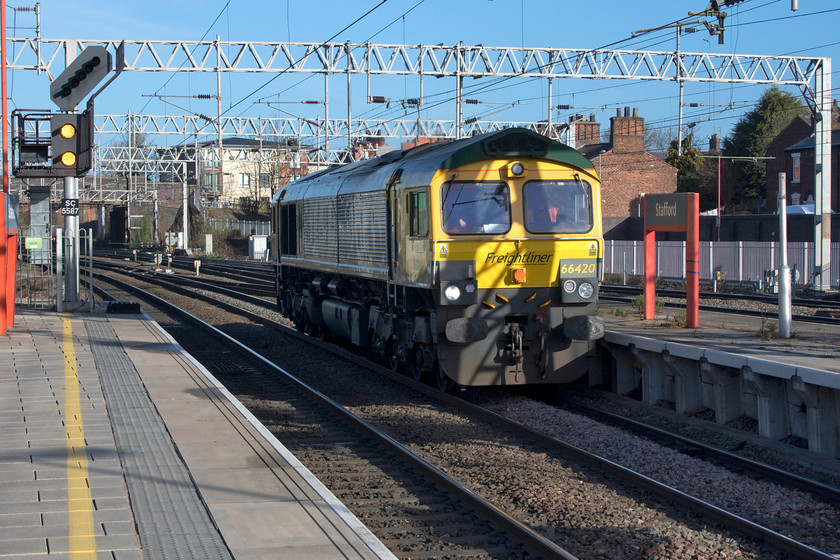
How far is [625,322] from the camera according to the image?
14617mm

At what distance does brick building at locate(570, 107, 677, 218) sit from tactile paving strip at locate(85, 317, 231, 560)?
166 ft

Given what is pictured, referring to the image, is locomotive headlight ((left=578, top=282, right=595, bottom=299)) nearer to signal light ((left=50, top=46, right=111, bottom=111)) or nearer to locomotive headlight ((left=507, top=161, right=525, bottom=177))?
locomotive headlight ((left=507, top=161, right=525, bottom=177))

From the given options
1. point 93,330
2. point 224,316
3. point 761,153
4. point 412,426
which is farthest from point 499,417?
point 761,153

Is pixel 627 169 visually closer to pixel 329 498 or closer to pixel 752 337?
pixel 752 337

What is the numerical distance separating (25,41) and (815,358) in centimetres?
2526

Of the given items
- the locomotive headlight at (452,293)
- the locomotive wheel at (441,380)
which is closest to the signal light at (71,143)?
the locomotive wheel at (441,380)

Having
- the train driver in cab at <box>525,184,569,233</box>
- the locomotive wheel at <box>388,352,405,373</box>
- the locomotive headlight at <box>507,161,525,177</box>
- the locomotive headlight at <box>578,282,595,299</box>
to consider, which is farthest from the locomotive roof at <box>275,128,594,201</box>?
the locomotive wheel at <box>388,352,405,373</box>

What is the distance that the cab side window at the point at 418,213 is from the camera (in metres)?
11.5

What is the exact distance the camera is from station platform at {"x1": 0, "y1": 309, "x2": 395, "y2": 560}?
5.48 metres

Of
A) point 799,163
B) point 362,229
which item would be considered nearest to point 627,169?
point 799,163

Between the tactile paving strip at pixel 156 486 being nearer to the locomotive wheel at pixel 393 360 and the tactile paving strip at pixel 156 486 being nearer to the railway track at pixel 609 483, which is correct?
the railway track at pixel 609 483

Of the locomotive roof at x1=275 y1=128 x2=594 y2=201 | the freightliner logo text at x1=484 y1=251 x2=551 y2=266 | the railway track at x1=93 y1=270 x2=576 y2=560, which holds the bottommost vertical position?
the railway track at x1=93 y1=270 x2=576 y2=560

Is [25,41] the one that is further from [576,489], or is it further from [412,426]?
[576,489]

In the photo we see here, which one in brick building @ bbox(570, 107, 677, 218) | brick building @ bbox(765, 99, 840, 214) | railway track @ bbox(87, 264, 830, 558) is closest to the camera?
railway track @ bbox(87, 264, 830, 558)
